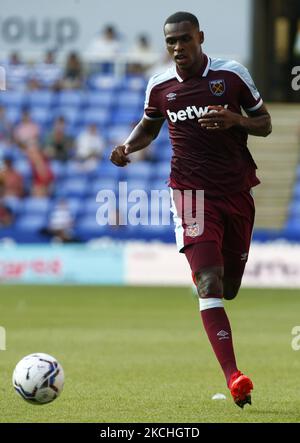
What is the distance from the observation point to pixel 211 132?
28.4 ft

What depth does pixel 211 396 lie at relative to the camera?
8852 millimetres

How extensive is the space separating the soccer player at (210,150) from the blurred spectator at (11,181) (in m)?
16.9

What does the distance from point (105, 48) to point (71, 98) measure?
176 centimetres

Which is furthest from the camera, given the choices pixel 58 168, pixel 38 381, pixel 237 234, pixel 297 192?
pixel 58 168

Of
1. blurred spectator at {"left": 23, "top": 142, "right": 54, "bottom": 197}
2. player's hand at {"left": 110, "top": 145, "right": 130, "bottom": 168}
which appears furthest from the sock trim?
blurred spectator at {"left": 23, "top": 142, "right": 54, "bottom": 197}

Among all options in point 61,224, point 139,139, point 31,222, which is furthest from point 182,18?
point 31,222

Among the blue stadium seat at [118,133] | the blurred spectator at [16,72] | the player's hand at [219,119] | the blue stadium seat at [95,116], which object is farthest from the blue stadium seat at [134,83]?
the player's hand at [219,119]

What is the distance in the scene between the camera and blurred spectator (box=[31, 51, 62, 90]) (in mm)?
28859

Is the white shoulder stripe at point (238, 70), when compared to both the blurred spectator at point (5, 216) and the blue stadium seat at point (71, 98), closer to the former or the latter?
the blurred spectator at point (5, 216)

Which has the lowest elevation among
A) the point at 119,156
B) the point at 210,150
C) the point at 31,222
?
the point at 31,222

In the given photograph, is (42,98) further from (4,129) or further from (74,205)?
(74,205)
